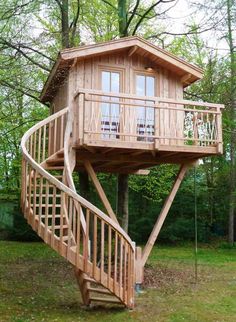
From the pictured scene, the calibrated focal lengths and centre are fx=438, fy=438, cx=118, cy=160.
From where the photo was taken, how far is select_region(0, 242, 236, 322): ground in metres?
7.56

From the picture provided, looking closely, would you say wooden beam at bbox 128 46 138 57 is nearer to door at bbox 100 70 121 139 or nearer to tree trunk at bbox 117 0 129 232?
door at bbox 100 70 121 139

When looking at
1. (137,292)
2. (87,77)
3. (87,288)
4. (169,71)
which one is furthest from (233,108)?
(87,288)

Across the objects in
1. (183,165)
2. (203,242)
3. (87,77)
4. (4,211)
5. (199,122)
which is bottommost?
(203,242)

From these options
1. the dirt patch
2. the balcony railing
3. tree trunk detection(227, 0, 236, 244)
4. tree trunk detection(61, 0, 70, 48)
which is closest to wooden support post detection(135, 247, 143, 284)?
the dirt patch

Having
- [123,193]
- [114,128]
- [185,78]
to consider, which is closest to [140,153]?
[114,128]

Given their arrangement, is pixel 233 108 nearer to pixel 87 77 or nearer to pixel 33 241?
pixel 87 77

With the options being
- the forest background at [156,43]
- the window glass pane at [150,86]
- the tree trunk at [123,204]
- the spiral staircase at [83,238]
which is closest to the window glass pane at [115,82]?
the window glass pane at [150,86]

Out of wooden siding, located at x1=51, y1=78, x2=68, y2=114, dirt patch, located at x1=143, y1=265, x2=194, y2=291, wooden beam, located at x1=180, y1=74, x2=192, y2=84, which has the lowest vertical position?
dirt patch, located at x1=143, y1=265, x2=194, y2=291

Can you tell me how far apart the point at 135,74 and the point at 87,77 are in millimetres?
1326

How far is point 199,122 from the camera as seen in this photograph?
11094mm

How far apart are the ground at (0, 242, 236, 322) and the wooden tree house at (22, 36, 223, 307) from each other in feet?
1.63

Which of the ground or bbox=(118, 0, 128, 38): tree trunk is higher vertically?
bbox=(118, 0, 128, 38): tree trunk

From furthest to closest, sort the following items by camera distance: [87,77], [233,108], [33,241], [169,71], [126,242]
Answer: [33,241]
[233,108]
[169,71]
[87,77]
[126,242]

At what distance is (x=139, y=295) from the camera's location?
9.39 m
